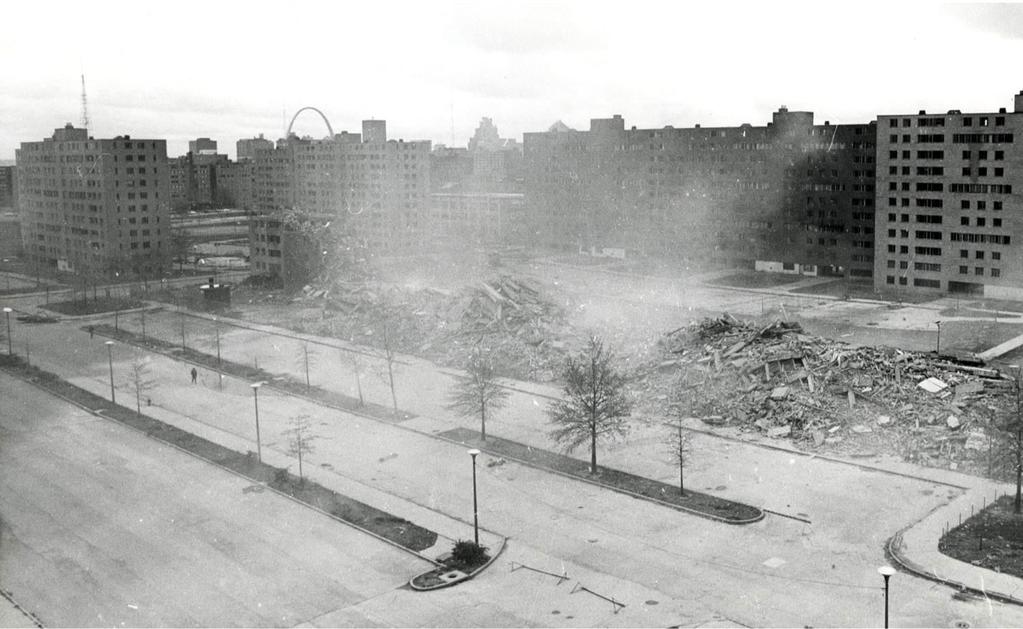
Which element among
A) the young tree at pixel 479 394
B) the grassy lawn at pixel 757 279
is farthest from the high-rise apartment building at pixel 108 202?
the young tree at pixel 479 394

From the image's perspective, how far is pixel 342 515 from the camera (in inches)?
1353

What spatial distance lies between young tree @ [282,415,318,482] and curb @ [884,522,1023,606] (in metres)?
21.9

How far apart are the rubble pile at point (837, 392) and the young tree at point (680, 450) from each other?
189 inches

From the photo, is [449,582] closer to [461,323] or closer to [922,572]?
[922,572]

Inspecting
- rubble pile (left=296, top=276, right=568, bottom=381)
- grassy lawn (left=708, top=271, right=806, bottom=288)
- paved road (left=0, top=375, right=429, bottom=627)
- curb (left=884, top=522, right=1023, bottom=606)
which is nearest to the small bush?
paved road (left=0, top=375, right=429, bottom=627)

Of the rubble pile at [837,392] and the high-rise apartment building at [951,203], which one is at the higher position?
the high-rise apartment building at [951,203]

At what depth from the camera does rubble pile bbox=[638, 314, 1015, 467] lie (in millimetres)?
40594

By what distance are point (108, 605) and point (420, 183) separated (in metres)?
108

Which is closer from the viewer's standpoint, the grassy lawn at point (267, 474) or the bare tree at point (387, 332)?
the grassy lawn at point (267, 474)

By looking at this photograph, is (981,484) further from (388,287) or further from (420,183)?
(420,183)

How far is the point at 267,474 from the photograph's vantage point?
128ft

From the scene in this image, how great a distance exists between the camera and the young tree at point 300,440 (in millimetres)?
38669

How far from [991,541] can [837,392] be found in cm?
1464

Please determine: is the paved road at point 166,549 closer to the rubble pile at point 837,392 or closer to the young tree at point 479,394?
the young tree at point 479,394
